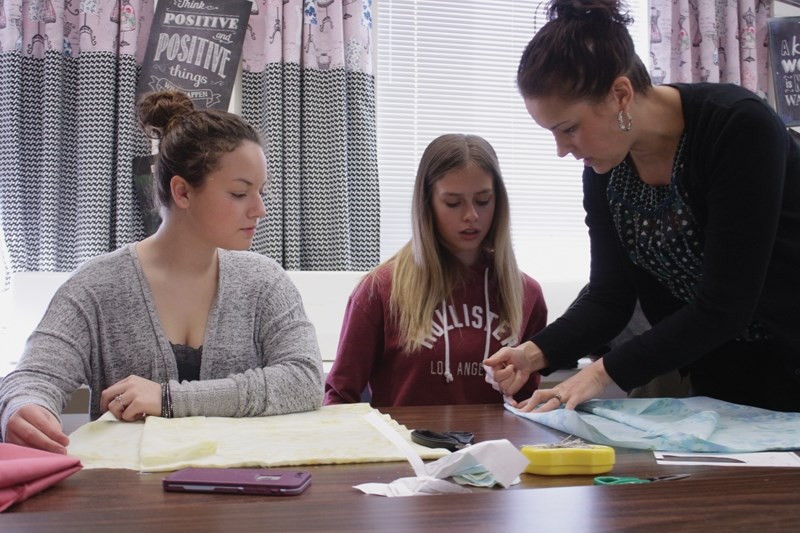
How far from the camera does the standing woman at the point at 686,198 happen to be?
3.82 ft

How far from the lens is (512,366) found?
145 centimetres

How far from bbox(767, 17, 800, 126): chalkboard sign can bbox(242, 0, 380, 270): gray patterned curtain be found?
5.65 feet

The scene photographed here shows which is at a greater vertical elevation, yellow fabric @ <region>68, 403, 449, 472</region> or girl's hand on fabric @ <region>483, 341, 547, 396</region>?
girl's hand on fabric @ <region>483, 341, 547, 396</region>

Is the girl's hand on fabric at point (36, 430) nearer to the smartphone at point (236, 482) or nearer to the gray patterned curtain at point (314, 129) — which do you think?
the smartphone at point (236, 482)

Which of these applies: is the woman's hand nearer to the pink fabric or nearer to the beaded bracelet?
the beaded bracelet

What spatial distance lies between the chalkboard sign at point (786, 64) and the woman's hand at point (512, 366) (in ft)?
7.69

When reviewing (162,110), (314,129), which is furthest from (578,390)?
(314,129)

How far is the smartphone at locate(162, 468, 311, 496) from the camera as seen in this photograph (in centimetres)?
77

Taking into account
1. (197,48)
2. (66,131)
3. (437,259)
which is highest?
(197,48)

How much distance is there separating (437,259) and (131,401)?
836 millimetres

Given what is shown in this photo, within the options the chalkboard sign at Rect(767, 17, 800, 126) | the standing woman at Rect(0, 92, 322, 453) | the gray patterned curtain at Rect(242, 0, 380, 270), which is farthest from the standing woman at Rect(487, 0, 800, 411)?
the chalkboard sign at Rect(767, 17, 800, 126)

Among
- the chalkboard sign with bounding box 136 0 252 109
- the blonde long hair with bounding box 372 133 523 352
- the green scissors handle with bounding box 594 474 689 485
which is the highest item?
the chalkboard sign with bounding box 136 0 252 109

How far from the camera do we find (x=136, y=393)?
115cm

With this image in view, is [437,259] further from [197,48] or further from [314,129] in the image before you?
[197,48]
